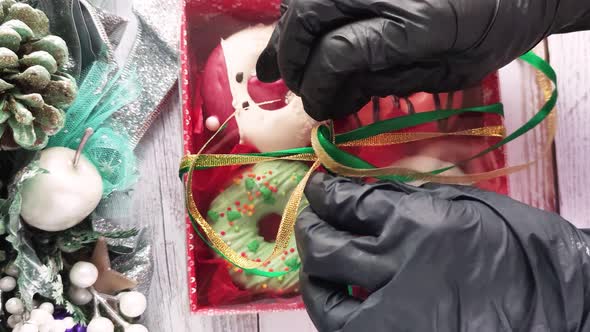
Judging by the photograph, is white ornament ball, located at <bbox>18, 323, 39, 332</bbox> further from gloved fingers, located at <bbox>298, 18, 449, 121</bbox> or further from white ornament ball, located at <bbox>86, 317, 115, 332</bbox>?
gloved fingers, located at <bbox>298, 18, 449, 121</bbox>

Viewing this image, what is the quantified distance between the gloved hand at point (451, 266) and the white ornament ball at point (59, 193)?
0.76 feet

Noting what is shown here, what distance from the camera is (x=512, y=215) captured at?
0.56 m

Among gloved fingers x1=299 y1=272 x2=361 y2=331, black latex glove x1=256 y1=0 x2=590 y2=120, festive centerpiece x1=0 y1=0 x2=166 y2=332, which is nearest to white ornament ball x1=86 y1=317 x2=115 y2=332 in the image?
festive centerpiece x1=0 y1=0 x2=166 y2=332

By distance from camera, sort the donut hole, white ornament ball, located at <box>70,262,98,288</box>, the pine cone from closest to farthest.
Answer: the pine cone → white ornament ball, located at <box>70,262,98,288</box> → the donut hole

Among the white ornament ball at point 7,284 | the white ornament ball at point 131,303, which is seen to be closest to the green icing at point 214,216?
the white ornament ball at point 131,303

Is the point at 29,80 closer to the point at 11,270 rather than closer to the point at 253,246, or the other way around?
the point at 11,270

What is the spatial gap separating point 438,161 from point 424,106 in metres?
0.07

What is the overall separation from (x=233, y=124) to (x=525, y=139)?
1.26 ft

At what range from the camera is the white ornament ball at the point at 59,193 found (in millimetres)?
A: 576

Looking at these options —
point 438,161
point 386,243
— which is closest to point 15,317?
point 386,243

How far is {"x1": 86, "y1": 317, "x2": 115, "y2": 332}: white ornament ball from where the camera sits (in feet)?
2.00

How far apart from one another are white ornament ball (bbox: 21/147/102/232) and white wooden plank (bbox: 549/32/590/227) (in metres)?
0.58

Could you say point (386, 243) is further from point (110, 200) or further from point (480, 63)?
point (110, 200)

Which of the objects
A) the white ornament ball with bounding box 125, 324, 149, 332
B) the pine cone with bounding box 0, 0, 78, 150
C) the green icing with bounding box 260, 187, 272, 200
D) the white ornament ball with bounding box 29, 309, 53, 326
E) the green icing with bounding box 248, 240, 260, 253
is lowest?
the white ornament ball with bounding box 125, 324, 149, 332
